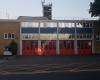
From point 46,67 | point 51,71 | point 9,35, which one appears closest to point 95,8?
point 9,35

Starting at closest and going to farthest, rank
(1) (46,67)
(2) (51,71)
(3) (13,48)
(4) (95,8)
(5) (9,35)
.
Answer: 1. (2) (51,71)
2. (1) (46,67)
3. (3) (13,48)
4. (4) (95,8)
5. (5) (9,35)

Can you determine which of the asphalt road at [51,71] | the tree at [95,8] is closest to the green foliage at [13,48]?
the tree at [95,8]

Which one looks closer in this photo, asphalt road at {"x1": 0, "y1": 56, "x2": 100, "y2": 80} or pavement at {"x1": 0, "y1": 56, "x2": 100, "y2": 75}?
asphalt road at {"x1": 0, "y1": 56, "x2": 100, "y2": 80}

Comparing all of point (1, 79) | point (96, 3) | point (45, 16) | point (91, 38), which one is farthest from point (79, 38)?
point (1, 79)

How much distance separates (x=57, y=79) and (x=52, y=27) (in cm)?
5748

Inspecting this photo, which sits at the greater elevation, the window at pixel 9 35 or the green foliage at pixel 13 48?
the window at pixel 9 35

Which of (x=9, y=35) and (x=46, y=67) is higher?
(x=9, y=35)

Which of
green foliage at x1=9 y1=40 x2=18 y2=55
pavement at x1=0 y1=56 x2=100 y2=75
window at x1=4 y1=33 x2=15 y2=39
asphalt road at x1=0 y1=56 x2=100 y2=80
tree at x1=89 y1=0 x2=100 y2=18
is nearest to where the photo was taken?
asphalt road at x1=0 y1=56 x2=100 y2=80

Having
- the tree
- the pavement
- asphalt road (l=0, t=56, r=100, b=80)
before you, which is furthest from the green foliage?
asphalt road (l=0, t=56, r=100, b=80)

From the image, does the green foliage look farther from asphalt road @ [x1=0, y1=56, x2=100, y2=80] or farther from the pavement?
asphalt road @ [x1=0, y1=56, x2=100, y2=80]

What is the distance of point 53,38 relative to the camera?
75.4m

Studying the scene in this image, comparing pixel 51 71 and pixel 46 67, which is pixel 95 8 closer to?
pixel 46 67

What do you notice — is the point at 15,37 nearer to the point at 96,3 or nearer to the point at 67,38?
the point at 67,38

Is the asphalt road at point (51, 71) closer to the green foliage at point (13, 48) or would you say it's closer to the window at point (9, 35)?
the green foliage at point (13, 48)
